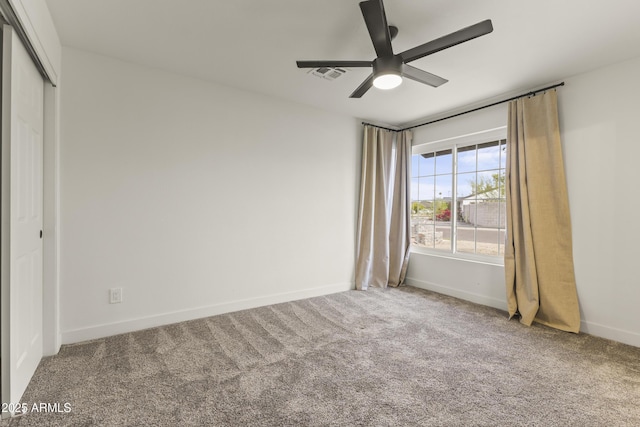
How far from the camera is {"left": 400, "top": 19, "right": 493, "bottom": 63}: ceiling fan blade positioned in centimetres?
158

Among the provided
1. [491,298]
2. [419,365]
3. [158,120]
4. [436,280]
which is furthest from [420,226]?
[158,120]

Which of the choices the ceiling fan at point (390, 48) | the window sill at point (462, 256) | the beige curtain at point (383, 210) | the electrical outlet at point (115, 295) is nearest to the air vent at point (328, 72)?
the ceiling fan at point (390, 48)

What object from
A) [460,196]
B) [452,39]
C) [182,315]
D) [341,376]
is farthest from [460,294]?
[182,315]

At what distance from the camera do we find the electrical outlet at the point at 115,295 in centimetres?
246

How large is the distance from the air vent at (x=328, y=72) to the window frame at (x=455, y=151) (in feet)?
6.12

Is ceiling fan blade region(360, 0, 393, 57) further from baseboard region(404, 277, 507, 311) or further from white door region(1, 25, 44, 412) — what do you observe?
baseboard region(404, 277, 507, 311)

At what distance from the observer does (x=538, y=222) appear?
2865mm

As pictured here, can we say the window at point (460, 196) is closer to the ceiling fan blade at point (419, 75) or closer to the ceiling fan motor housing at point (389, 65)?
the ceiling fan blade at point (419, 75)

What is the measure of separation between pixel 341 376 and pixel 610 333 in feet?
7.87

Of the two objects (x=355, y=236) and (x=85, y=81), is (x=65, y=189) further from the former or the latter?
(x=355, y=236)

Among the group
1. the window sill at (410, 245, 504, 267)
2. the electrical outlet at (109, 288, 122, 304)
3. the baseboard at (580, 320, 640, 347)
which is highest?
the window sill at (410, 245, 504, 267)

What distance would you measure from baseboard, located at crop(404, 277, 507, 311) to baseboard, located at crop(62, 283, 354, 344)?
3.81 feet

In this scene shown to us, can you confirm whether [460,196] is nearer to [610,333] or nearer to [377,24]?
[610,333]

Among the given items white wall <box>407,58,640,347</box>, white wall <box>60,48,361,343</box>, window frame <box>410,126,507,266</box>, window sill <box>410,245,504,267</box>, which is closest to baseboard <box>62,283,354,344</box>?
white wall <box>60,48,361,343</box>
